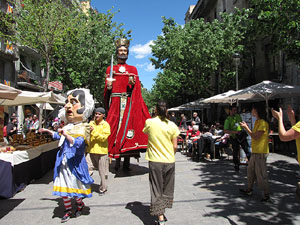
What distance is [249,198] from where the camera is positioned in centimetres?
455

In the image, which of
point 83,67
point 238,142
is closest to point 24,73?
point 83,67

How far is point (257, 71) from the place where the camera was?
18172mm

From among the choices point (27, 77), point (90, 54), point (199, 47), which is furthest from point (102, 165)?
point (27, 77)

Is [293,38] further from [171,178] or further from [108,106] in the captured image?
[171,178]

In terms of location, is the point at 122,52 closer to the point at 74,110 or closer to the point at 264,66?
the point at 74,110

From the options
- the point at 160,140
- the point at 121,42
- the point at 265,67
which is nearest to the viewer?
the point at 160,140

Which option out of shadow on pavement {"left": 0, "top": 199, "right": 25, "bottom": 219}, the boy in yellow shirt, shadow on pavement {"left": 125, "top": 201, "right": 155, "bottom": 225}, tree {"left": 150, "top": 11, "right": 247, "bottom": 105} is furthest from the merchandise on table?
tree {"left": 150, "top": 11, "right": 247, "bottom": 105}

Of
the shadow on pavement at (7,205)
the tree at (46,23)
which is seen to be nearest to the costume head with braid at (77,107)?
the shadow on pavement at (7,205)

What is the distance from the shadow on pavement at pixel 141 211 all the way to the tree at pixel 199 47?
43.5 ft

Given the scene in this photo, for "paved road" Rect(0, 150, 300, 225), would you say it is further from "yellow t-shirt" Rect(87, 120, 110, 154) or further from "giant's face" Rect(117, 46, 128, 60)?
"giant's face" Rect(117, 46, 128, 60)

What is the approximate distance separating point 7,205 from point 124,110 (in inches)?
127

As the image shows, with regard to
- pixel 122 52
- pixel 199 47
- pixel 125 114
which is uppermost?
pixel 199 47

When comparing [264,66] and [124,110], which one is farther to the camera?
[264,66]

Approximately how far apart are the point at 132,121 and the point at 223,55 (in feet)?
40.9
